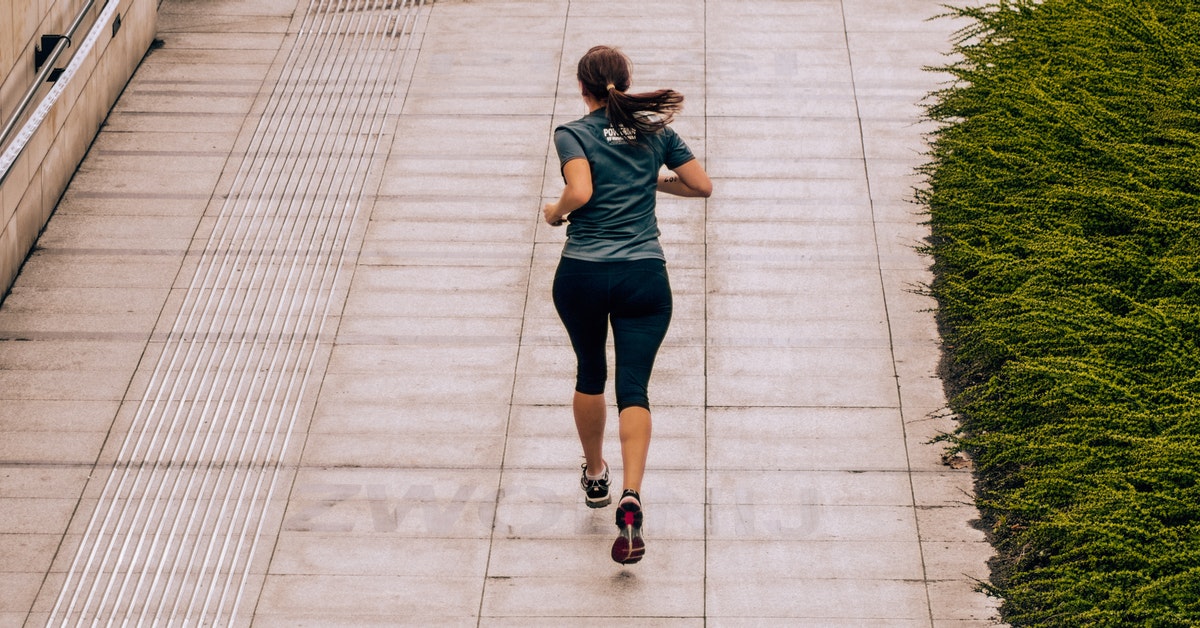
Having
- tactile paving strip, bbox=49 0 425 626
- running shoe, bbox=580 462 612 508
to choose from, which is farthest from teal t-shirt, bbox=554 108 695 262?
tactile paving strip, bbox=49 0 425 626

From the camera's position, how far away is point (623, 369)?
16.5 feet

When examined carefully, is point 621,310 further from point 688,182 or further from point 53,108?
point 53,108

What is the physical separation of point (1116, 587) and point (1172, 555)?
200mm

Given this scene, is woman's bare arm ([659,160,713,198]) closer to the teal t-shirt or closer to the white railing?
the teal t-shirt

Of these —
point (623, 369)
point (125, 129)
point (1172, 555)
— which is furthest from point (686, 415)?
point (125, 129)

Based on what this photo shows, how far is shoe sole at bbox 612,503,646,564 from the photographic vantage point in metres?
4.86

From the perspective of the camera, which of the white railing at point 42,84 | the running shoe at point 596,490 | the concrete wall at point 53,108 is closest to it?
the running shoe at point 596,490

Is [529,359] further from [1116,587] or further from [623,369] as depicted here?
[1116,587]

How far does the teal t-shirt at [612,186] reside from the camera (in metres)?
4.86

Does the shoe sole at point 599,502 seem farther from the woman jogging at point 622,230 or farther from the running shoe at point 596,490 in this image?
the woman jogging at point 622,230

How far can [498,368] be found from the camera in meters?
6.41

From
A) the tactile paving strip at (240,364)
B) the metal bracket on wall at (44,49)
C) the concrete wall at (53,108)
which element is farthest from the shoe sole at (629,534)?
the metal bracket on wall at (44,49)

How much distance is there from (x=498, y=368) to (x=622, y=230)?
1677 mm

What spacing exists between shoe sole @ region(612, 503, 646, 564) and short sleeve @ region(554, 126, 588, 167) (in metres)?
1.17
